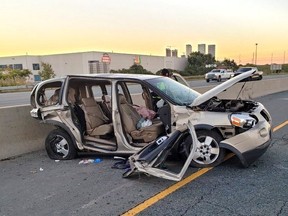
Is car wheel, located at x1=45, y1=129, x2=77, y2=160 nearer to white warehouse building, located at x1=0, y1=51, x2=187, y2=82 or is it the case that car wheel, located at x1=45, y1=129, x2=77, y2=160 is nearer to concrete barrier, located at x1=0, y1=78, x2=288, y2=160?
concrete barrier, located at x1=0, y1=78, x2=288, y2=160

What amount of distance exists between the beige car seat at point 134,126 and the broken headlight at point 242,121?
1.24 meters

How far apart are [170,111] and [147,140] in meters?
0.68

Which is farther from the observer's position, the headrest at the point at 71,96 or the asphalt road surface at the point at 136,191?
the headrest at the point at 71,96

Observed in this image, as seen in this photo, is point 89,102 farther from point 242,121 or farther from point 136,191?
point 242,121

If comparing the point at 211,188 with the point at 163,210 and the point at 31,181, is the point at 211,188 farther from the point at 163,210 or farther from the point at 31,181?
the point at 31,181

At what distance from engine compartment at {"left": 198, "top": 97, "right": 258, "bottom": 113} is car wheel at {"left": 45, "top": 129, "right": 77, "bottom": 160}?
2.56 m

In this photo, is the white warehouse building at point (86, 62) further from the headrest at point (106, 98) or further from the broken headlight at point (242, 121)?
the broken headlight at point (242, 121)

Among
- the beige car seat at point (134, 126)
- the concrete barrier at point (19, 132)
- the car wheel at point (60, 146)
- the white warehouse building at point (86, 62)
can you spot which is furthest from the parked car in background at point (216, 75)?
the car wheel at point (60, 146)

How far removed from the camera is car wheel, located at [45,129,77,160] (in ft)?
18.9

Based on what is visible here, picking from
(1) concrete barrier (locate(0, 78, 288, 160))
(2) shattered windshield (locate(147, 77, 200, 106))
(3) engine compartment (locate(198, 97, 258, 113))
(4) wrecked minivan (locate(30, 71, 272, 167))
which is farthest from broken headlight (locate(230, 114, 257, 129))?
(1) concrete barrier (locate(0, 78, 288, 160))

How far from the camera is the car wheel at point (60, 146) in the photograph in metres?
5.75

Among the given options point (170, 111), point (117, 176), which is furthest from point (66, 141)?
point (170, 111)

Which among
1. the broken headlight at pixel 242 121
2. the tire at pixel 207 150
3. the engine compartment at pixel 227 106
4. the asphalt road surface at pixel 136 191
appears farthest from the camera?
the engine compartment at pixel 227 106

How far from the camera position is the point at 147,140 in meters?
5.27
